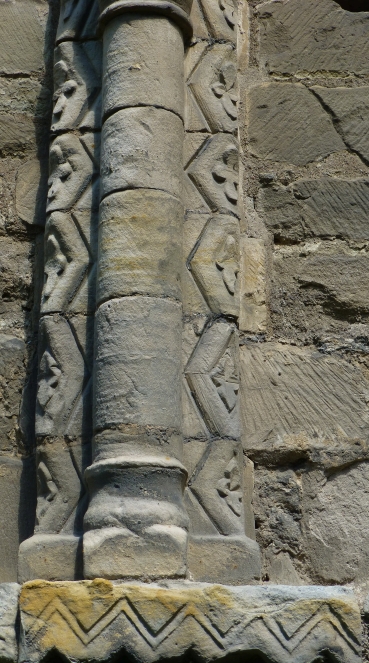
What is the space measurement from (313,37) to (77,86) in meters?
0.76

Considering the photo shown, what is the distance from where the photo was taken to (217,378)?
2.61 meters

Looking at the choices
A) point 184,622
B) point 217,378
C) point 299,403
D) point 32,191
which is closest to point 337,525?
point 299,403

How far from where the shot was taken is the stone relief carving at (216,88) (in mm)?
2873

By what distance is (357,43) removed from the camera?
3.19 m

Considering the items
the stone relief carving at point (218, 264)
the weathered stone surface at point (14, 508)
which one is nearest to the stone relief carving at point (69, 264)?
the stone relief carving at point (218, 264)

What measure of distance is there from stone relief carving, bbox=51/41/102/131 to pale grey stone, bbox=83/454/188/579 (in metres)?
0.98

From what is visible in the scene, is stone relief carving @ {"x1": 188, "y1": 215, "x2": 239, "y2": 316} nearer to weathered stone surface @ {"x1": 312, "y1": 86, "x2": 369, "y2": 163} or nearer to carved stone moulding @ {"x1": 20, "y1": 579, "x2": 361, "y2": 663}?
weathered stone surface @ {"x1": 312, "y1": 86, "x2": 369, "y2": 163}

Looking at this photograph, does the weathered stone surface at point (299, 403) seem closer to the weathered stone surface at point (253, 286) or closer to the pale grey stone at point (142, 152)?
the weathered stone surface at point (253, 286)

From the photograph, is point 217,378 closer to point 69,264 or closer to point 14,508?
point 69,264

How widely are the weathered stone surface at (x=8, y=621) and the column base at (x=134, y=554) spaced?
16cm

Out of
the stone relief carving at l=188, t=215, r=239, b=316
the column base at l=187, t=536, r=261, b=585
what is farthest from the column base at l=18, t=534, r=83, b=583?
the stone relief carving at l=188, t=215, r=239, b=316

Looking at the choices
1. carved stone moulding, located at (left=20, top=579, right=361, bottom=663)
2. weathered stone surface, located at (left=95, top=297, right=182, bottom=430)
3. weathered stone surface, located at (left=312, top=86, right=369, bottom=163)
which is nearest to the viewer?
carved stone moulding, located at (left=20, top=579, right=361, bottom=663)

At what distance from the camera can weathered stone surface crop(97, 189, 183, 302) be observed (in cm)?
255

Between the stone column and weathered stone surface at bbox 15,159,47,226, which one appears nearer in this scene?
the stone column
